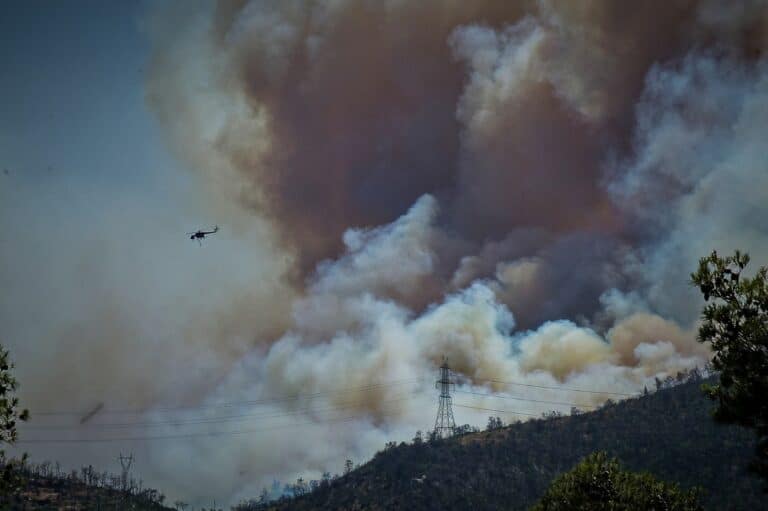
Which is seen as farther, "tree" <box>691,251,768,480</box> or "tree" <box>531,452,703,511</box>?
"tree" <box>531,452,703,511</box>

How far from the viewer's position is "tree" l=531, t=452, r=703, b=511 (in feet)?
164

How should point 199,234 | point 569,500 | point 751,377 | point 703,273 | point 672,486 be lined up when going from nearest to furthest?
point 751,377
point 703,273
point 672,486
point 569,500
point 199,234

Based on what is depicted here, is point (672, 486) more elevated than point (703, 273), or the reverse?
point (703, 273)

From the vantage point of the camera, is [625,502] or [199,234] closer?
[625,502]

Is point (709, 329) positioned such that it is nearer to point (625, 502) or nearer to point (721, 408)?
point (721, 408)

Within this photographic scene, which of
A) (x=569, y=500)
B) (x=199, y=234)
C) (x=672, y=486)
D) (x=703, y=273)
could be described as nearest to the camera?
(x=703, y=273)

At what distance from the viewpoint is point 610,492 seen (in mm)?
53812

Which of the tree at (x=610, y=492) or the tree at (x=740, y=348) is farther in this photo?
the tree at (x=610, y=492)

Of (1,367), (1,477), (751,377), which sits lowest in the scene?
(1,477)

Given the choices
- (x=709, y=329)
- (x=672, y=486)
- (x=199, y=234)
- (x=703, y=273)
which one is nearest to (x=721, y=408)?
→ (x=709, y=329)

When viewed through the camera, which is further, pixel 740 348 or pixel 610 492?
pixel 610 492

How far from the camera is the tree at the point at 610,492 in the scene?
49.9 m

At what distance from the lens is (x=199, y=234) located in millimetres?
117562

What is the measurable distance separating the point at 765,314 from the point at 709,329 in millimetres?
2935
